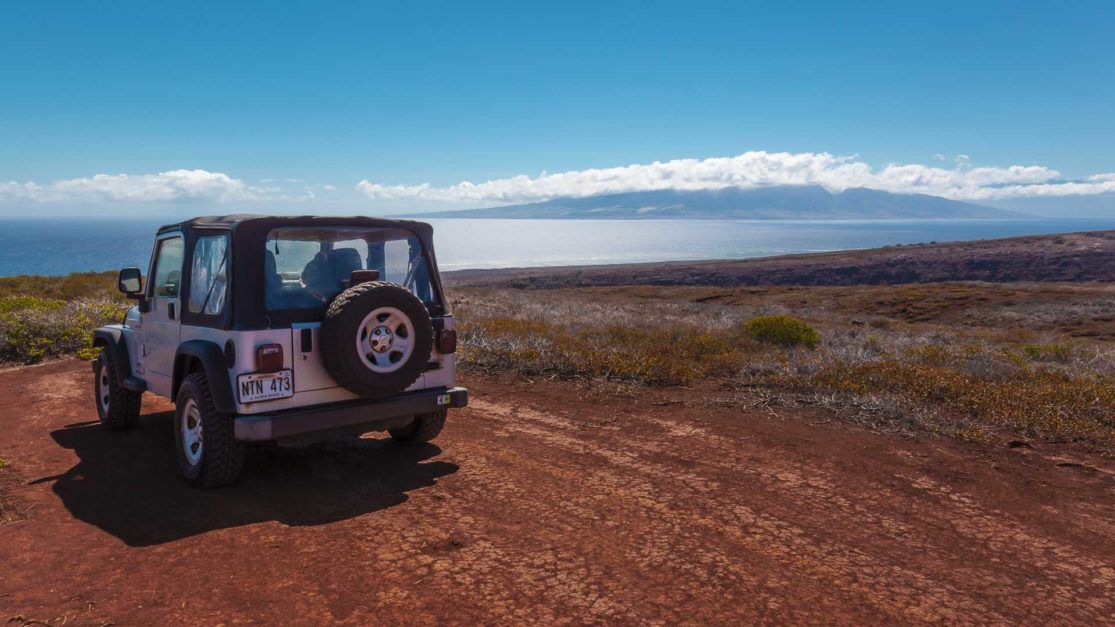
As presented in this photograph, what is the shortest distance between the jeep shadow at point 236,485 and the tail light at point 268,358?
102 centimetres

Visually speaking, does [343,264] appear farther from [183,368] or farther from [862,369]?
[862,369]

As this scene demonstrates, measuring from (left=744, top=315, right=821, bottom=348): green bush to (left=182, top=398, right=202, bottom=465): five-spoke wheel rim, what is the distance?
1114 cm

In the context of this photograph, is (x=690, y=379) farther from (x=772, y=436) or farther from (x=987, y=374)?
(x=987, y=374)

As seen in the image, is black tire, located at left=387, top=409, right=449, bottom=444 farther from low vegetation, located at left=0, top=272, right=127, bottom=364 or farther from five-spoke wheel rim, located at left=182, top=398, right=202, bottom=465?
low vegetation, located at left=0, top=272, right=127, bottom=364

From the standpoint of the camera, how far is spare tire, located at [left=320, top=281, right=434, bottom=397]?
5.00m


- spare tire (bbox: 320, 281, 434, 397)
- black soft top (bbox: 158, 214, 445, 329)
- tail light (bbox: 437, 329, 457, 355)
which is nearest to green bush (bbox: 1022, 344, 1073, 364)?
tail light (bbox: 437, 329, 457, 355)

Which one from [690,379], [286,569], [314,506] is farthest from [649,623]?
[690,379]

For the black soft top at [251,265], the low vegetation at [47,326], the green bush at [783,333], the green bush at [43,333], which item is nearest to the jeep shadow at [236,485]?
the black soft top at [251,265]

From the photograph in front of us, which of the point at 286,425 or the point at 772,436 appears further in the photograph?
the point at 772,436

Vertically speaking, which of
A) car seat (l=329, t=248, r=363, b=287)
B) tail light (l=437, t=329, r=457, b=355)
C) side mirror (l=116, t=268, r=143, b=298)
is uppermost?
car seat (l=329, t=248, r=363, b=287)

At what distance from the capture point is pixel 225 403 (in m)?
4.94

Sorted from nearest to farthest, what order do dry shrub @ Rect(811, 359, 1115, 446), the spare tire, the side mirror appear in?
the spare tire
the side mirror
dry shrub @ Rect(811, 359, 1115, 446)

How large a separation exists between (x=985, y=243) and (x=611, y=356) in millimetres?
70857

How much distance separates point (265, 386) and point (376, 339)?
2.78 feet
